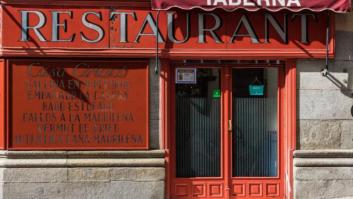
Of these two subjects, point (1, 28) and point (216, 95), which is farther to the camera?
point (216, 95)

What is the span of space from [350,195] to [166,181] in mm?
2720

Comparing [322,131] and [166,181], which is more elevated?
[322,131]

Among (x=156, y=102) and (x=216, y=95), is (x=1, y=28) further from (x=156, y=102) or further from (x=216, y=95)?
(x=216, y=95)

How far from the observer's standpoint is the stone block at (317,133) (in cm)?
813

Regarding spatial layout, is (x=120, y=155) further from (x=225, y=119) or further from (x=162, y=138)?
(x=225, y=119)

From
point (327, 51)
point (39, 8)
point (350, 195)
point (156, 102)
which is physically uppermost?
point (39, 8)

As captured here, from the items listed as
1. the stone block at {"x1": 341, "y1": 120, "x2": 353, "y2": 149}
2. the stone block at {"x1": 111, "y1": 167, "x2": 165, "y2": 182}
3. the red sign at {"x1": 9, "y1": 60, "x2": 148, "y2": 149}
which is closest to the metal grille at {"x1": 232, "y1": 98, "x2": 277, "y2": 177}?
the stone block at {"x1": 341, "y1": 120, "x2": 353, "y2": 149}

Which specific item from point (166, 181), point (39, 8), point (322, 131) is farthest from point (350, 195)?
point (39, 8)

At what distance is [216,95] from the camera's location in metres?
8.33

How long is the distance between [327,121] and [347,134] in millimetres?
361

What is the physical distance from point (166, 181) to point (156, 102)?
1152mm

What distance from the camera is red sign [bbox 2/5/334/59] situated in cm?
784

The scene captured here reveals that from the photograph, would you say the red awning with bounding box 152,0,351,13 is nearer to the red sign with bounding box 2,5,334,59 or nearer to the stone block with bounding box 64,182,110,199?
the red sign with bounding box 2,5,334,59

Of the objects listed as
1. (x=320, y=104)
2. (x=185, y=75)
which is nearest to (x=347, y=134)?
(x=320, y=104)
